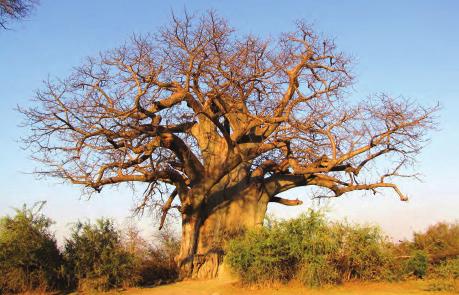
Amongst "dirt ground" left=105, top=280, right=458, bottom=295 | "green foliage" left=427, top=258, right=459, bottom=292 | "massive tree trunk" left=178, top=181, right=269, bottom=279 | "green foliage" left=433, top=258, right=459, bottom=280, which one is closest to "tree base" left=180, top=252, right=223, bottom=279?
"massive tree trunk" left=178, top=181, right=269, bottom=279

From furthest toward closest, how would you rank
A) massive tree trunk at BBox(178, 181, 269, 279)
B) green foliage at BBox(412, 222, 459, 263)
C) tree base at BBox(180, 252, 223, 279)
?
1. massive tree trunk at BBox(178, 181, 269, 279)
2. tree base at BBox(180, 252, 223, 279)
3. green foliage at BBox(412, 222, 459, 263)

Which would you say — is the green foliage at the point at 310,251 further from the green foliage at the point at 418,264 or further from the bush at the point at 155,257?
the bush at the point at 155,257

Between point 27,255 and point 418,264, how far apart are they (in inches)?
361

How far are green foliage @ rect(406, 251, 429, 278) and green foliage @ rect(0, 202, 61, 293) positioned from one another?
Answer: 8353mm

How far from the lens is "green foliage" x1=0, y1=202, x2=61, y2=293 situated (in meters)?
11.5

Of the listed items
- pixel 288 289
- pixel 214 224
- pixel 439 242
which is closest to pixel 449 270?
pixel 439 242

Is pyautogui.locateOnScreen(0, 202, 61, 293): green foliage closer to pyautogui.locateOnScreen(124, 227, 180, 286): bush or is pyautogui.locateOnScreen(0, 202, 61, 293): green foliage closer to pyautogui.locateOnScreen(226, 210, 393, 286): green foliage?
pyautogui.locateOnScreen(124, 227, 180, 286): bush

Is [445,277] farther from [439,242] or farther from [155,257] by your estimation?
[155,257]

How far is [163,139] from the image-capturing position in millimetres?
13305

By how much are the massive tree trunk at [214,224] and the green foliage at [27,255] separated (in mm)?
3644

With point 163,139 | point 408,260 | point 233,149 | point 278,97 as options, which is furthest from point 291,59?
point 408,260

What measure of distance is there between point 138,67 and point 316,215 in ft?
18.7

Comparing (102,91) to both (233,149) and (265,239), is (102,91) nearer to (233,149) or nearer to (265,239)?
(233,149)

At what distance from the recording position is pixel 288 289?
33.6 feet
